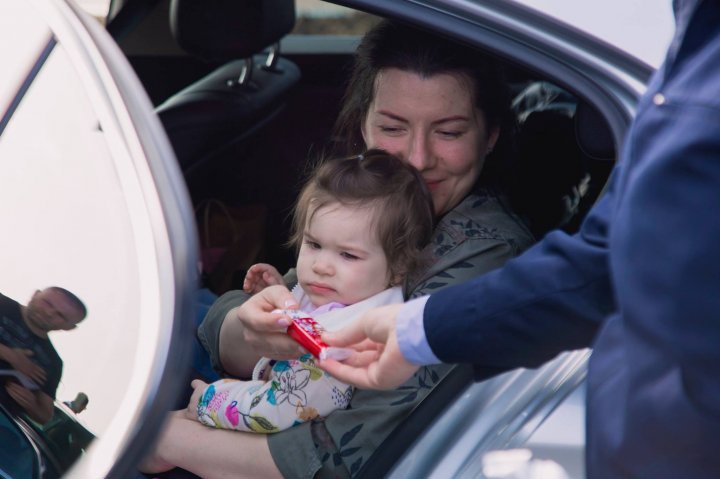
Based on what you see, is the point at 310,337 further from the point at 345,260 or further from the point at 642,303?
the point at 642,303

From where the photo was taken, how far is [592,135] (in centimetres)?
157

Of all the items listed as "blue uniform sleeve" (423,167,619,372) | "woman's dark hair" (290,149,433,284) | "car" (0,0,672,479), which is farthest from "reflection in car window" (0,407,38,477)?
"woman's dark hair" (290,149,433,284)

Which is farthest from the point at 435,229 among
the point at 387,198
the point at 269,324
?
the point at 269,324

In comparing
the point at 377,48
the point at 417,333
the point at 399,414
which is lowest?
the point at 399,414

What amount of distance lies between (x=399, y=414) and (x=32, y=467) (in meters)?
0.54

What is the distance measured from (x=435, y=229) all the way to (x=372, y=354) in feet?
1.72

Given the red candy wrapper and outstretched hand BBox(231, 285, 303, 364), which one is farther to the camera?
outstretched hand BBox(231, 285, 303, 364)

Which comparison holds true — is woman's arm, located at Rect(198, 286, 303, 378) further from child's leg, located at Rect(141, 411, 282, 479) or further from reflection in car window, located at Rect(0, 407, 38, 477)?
reflection in car window, located at Rect(0, 407, 38, 477)

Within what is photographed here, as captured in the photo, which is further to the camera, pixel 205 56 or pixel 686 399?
pixel 205 56

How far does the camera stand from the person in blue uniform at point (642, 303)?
2.98ft

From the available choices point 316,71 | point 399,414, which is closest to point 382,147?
point 399,414

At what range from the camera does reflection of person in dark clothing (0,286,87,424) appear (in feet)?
3.91

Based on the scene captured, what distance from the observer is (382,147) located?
77.0 inches

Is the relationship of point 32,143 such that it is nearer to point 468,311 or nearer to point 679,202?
point 468,311
